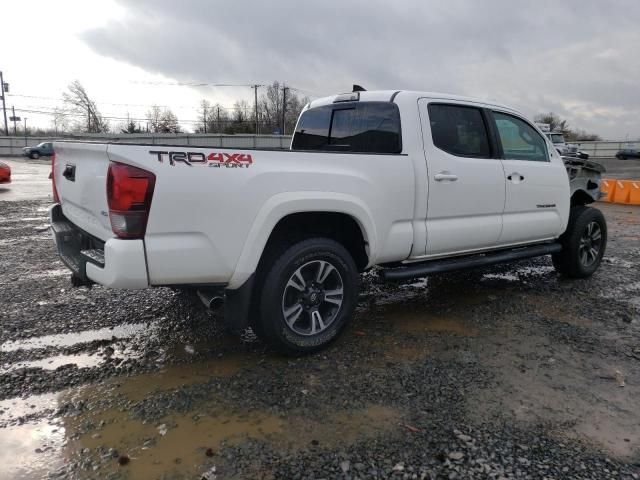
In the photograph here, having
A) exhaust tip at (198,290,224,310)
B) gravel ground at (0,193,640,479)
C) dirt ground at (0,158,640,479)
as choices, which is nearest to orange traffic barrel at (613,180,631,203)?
dirt ground at (0,158,640,479)

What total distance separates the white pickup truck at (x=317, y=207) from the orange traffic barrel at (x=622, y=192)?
10128 mm

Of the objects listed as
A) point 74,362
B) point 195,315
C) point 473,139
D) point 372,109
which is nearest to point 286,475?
point 74,362

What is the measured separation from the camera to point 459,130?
14.8 ft

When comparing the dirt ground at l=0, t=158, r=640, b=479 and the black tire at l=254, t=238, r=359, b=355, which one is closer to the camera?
the dirt ground at l=0, t=158, r=640, b=479

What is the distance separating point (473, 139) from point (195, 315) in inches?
121

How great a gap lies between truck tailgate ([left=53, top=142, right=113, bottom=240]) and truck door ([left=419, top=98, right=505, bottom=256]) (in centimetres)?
249

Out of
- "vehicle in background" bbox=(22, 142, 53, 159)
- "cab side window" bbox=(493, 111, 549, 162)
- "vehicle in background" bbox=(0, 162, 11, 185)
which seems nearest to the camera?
"cab side window" bbox=(493, 111, 549, 162)

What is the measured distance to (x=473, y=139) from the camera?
15.2 feet

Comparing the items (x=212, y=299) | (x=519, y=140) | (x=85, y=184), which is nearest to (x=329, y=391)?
(x=212, y=299)

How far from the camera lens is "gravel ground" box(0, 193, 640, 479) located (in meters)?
2.56

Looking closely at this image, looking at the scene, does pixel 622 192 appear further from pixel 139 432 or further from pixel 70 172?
pixel 139 432

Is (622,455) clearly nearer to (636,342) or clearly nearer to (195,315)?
(636,342)

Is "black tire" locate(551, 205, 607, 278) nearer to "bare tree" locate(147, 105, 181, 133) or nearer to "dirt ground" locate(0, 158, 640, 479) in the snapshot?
"dirt ground" locate(0, 158, 640, 479)

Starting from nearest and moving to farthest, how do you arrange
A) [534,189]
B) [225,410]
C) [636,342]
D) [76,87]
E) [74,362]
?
[225,410] → [74,362] → [636,342] → [534,189] → [76,87]
